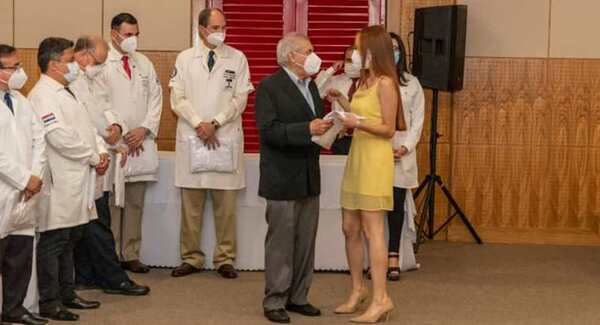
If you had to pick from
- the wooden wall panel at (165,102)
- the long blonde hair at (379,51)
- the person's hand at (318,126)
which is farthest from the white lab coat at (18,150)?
the wooden wall panel at (165,102)

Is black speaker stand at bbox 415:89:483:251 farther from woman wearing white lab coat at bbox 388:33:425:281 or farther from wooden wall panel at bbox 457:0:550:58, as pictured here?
woman wearing white lab coat at bbox 388:33:425:281

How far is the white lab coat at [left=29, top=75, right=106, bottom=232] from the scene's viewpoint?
5.33 meters

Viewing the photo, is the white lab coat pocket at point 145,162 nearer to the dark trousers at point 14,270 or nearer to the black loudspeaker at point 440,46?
the dark trousers at point 14,270

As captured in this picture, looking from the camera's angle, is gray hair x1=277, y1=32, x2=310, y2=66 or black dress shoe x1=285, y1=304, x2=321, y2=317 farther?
black dress shoe x1=285, y1=304, x2=321, y2=317

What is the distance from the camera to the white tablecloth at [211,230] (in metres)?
6.83

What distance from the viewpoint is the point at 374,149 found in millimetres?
5398

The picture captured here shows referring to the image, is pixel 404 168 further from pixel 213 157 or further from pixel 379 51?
pixel 379 51

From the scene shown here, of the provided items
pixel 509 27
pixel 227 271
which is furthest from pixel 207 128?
pixel 509 27

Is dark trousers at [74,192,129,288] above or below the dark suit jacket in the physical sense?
below

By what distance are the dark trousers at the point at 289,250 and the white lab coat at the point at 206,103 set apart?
3.95ft

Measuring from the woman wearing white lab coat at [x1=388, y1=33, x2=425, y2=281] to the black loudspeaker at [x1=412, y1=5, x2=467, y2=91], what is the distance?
814mm

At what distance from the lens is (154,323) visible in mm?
5398

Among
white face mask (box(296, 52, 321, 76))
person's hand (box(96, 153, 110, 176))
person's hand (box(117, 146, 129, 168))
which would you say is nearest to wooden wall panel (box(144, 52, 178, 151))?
person's hand (box(117, 146, 129, 168))

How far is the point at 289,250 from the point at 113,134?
1525mm
